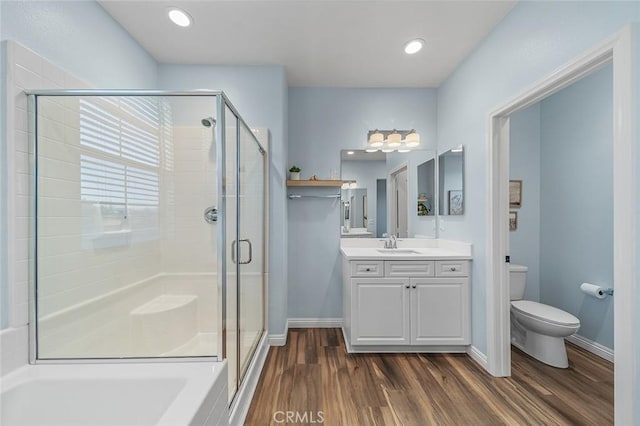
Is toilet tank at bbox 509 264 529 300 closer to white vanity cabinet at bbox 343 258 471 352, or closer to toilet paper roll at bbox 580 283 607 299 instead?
toilet paper roll at bbox 580 283 607 299

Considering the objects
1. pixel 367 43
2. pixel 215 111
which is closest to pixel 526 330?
pixel 367 43

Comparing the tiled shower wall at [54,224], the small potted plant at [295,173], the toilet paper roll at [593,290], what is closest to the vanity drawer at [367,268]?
the small potted plant at [295,173]

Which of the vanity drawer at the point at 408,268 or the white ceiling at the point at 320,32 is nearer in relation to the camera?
the white ceiling at the point at 320,32

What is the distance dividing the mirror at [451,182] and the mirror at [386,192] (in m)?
0.13

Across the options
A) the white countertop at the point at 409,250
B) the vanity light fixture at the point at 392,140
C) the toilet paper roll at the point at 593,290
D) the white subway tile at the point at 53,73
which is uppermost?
the vanity light fixture at the point at 392,140

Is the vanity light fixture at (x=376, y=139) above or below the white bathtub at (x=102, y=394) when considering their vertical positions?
above

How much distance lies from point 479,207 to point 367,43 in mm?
1602

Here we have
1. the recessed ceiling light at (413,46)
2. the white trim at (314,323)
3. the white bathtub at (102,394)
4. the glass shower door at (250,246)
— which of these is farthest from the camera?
the white trim at (314,323)

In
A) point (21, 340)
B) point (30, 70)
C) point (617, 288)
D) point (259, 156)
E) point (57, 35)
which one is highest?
point (57, 35)

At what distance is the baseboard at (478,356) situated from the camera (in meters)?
2.12

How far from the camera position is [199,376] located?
44.9 inches

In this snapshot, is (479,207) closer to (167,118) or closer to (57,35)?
(167,118)

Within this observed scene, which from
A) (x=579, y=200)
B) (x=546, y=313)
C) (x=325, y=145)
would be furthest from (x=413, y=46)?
(x=546, y=313)

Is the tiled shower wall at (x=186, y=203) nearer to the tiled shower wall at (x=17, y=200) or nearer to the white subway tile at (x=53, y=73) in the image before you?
the white subway tile at (x=53, y=73)
